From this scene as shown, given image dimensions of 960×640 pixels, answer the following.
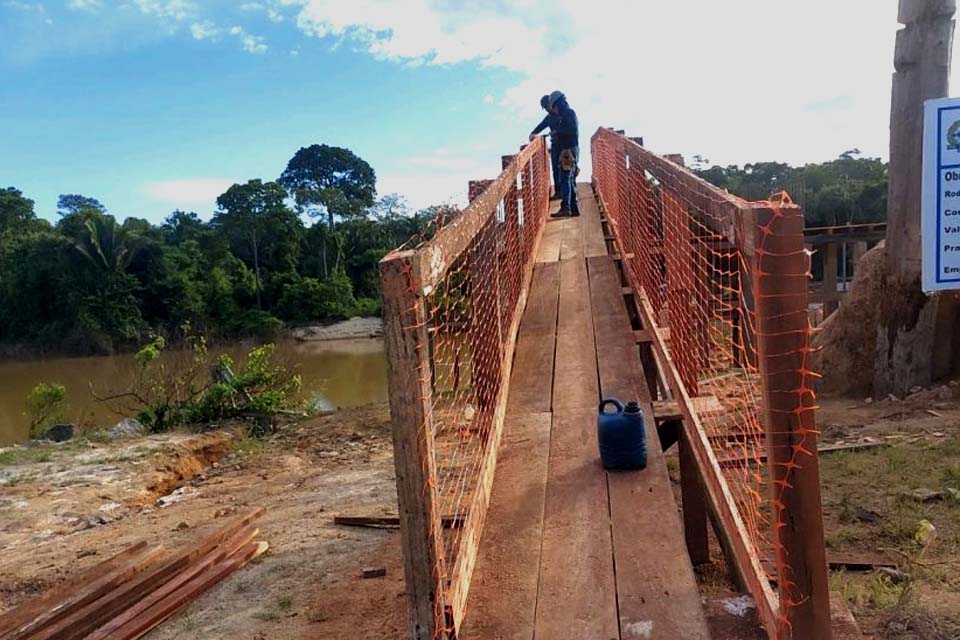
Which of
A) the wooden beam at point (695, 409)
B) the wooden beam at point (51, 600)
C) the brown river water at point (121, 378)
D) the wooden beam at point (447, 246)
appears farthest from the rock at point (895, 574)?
the brown river water at point (121, 378)

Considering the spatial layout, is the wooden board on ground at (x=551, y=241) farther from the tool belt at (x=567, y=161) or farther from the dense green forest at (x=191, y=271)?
the dense green forest at (x=191, y=271)

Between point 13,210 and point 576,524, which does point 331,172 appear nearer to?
point 13,210

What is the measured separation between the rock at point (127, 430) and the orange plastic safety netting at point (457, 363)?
747 cm

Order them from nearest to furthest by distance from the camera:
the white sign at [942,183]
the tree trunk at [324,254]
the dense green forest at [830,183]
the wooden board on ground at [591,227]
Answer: the white sign at [942,183] → the wooden board on ground at [591,227] → the dense green forest at [830,183] → the tree trunk at [324,254]

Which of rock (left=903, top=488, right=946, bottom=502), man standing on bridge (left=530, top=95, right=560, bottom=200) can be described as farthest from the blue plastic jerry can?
man standing on bridge (left=530, top=95, right=560, bottom=200)

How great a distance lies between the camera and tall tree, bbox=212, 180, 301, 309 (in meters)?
42.7

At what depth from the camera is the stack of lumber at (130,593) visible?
14.8 ft

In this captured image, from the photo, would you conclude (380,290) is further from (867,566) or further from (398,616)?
(867,566)

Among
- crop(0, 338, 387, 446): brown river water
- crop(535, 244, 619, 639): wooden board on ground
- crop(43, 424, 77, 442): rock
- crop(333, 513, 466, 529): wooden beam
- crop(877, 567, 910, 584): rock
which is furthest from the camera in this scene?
crop(0, 338, 387, 446): brown river water

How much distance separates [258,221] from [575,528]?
41.9m

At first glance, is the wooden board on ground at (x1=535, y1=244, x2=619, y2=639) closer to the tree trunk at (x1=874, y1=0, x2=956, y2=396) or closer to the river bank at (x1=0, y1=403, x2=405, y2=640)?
the river bank at (x1=0, y1=403, x2=405, y2=640)

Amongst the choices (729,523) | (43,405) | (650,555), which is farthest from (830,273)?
(43,405)

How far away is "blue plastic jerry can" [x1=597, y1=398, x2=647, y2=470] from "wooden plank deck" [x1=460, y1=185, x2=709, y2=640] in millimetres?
64

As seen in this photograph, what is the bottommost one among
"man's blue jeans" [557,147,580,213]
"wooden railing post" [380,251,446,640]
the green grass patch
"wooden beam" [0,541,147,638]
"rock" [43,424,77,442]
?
"rock" [43,424,77,442]
